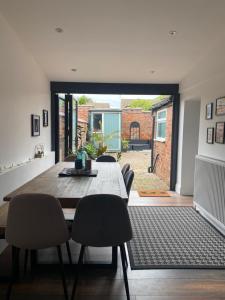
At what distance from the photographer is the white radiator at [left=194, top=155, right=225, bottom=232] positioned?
11.1ft

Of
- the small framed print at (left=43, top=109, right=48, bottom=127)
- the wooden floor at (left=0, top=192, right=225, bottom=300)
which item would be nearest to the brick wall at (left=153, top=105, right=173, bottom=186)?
the small framed print at (left=43, top=109, right=48, bottom=127)

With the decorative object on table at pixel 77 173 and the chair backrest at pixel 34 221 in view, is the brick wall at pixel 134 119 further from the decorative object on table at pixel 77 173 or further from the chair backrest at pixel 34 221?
the chair backrest at pixel 34 221

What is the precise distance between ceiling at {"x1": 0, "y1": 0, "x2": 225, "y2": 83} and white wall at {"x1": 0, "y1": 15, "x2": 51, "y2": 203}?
0.17m

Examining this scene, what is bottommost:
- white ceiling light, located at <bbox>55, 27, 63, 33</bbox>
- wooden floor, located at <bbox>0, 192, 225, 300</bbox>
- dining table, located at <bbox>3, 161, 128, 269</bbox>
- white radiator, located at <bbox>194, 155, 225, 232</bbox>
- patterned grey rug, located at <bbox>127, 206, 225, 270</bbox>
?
wooden floor, located at <bbox>0, 192, 225, 300</bbox>

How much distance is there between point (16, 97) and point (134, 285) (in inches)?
104

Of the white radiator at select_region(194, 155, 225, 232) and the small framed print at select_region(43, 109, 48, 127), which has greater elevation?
the small framed print at select_region(43, 109, 48, 127)

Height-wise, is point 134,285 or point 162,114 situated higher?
point 162,114

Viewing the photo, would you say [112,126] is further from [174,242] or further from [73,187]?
[73,187]

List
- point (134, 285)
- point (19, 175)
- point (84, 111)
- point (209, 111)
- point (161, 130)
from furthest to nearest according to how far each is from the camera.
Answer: point (84, 111), point (161, 130), point (209, 111), point (19, 175), point (134, 285)

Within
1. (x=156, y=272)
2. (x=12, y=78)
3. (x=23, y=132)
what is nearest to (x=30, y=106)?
(x=23, y=132)

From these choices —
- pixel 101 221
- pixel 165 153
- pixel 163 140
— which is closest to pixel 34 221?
pixel 101 221

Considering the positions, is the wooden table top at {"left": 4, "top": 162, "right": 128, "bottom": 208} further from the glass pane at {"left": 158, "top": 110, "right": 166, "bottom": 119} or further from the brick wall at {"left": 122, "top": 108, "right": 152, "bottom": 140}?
the brick wall at {"left": 122, "top": 108, "right": 152, "bottom": 140}

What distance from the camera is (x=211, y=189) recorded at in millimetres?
3725

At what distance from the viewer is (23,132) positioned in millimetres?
3686
